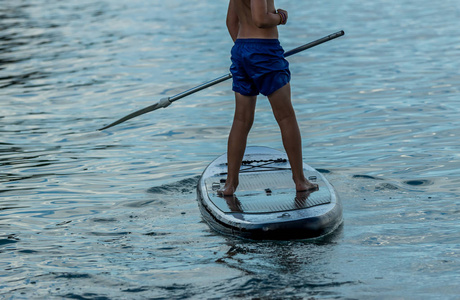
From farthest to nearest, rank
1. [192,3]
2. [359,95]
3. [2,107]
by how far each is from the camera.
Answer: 1. [192,3]
2. [2,107]
3. [359,95]

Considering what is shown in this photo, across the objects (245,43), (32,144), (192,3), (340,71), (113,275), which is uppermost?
(245,43)

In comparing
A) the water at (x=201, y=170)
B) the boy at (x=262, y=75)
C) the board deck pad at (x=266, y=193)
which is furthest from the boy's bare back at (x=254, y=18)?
the water at (x=201, y=170)

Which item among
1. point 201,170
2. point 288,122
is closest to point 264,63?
point 288,122

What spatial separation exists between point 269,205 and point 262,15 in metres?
1.36

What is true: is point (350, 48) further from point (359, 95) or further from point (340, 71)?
point (359, 95)

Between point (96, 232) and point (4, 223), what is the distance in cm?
90

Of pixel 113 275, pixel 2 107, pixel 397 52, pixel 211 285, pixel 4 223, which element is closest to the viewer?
pixel 211 285

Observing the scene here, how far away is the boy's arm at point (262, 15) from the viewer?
17.1ft

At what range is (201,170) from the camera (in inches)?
300

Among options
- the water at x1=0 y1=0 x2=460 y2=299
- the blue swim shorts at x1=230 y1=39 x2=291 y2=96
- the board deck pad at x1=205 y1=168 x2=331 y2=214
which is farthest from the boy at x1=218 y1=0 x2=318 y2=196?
the water at x1=0 y1=0 x2=460 y2=299

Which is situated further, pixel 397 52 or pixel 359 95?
pixel 397 52

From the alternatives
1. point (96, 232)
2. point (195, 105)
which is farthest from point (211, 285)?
point (195, 105)

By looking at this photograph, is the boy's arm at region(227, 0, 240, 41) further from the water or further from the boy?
the water

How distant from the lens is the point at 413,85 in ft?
38.7
